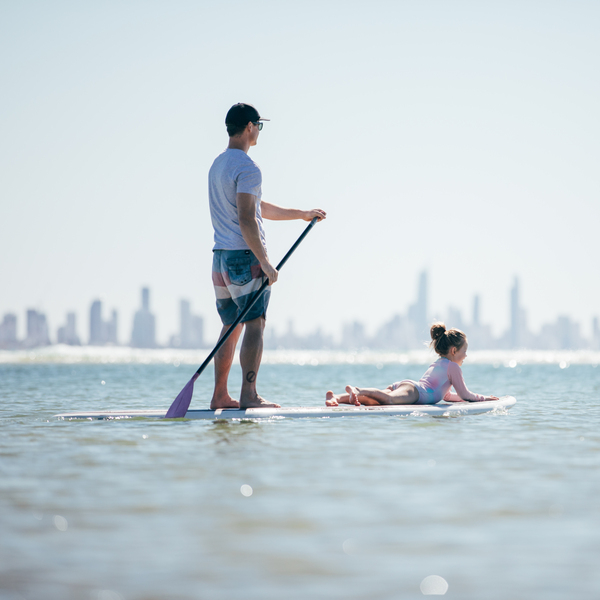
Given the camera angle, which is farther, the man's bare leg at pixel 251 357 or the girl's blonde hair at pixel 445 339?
the girl's blonde hair at pixel 445 339

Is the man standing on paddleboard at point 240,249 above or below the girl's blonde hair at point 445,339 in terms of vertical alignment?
above

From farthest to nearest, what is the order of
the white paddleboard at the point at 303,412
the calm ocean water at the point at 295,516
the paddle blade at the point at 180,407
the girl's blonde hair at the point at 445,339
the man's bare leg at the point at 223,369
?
the girl's blonde hair at the point at 445,339 → the man's bare leg at the point at 223,369 → the paddle blade at the point at 180,407 → the white paddleboard at the point at 303,412 → the calm ocean water at the point at 295,516

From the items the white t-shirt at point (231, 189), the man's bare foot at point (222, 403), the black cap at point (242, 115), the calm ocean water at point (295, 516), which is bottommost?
the calm ocean water at point (295, 516)

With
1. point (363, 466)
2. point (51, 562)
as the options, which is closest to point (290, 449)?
point (363, 466)

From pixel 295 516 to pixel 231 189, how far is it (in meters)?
3.74

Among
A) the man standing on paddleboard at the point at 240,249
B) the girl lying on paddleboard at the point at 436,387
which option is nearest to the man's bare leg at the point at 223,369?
the man standing on paddleboard at the point at 240,249

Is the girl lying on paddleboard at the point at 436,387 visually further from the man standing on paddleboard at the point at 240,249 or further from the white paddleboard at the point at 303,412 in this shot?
the man standing on paddleboard at the point at 240,249

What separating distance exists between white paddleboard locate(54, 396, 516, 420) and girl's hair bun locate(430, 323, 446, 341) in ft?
2.52

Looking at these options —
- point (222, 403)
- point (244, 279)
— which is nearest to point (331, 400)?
point (222, 403)

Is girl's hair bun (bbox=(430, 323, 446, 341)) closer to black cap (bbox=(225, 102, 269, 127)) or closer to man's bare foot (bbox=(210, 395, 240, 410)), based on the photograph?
man's bare foot (bbox=(210, 395, 240, 410))

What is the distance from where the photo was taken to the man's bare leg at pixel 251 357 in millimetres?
6074

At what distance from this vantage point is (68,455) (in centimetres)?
427

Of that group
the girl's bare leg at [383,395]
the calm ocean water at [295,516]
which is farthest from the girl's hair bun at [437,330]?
the calm ocean water at [295,516]

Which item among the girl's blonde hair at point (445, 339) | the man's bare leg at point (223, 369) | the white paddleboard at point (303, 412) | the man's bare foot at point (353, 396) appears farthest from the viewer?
the girl's blonde hair at point (445, 339)
